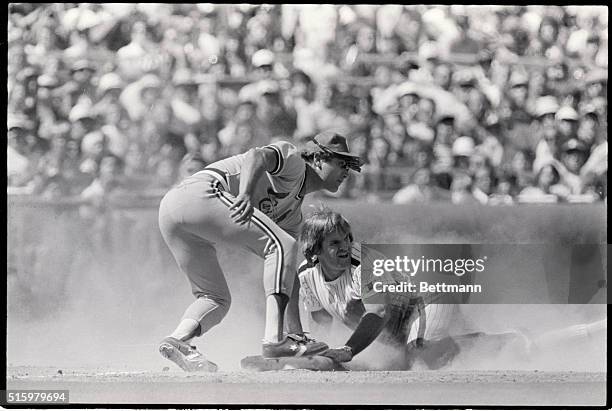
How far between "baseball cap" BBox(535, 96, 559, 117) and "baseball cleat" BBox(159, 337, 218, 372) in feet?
7.68

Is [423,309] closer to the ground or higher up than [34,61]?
closer to the ground

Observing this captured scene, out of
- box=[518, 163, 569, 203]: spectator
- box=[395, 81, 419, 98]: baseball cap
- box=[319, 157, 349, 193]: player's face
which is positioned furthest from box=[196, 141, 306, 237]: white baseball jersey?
box=[518, 163, 569, 203]: spectator

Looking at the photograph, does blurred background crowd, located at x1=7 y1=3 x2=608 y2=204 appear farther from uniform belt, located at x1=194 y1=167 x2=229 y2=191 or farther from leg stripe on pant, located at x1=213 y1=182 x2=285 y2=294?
leg stripe on pant, located at x1=213 y1=182 x2=285 y2=294

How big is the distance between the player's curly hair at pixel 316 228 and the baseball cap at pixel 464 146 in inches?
29.4

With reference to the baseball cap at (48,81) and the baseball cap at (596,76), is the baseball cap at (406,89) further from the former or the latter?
the baseball cap at (48,81)

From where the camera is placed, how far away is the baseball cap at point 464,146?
6.07m

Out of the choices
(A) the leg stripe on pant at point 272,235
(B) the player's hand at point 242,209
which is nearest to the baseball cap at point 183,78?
(A) the leg stripe on pant at point 272,235

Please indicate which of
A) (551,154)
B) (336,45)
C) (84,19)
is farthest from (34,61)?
(551,154)

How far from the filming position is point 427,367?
6.11m

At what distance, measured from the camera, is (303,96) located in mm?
6043

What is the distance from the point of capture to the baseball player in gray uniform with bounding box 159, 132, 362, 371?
5996 millimetres

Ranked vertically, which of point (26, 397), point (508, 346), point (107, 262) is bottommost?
point (26, 397)

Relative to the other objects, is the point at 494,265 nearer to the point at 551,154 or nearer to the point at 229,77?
the point at 551,154

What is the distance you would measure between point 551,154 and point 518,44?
2.15 ft
